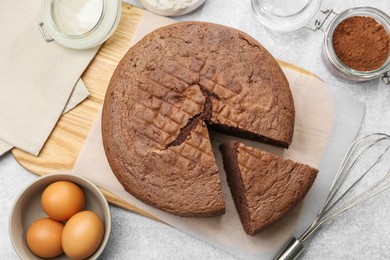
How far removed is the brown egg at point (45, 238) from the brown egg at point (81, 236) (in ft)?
0.18

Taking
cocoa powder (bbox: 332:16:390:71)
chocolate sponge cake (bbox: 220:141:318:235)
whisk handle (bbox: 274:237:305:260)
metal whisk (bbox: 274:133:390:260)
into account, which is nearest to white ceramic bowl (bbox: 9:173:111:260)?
chocolate sponge cake (bbox: 220:141:318:235)

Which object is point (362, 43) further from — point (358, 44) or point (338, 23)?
point (338, 23)

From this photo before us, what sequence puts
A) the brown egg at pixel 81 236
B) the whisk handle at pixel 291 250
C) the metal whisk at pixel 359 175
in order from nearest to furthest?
the brown egg at pixel 81 236 → the whisk handle at pixel 291 250 → the metal whisk at pixel 359 175

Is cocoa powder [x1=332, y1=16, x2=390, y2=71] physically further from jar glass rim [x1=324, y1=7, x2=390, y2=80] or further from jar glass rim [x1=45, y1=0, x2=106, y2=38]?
jar glass rim [x1=45, y1=0, x2=106, y2=38]

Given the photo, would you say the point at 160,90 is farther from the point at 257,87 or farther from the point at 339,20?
the point at 339,20

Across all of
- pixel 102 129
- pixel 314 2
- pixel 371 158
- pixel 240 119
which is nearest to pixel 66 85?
pixel 102 129

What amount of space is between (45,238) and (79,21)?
0.94m

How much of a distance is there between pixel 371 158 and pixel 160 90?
99cm

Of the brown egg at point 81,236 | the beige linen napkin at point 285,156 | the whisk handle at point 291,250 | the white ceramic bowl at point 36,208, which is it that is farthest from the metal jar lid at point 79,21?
the whisk handle at point 291,250

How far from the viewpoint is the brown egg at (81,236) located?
6.81 feet

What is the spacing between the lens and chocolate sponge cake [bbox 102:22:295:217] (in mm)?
2141

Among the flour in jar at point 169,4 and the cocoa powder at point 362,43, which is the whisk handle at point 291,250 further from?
the flour in jar at point 169,4

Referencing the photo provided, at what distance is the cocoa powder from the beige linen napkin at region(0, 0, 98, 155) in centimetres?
109

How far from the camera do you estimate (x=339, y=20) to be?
7.59 ft
